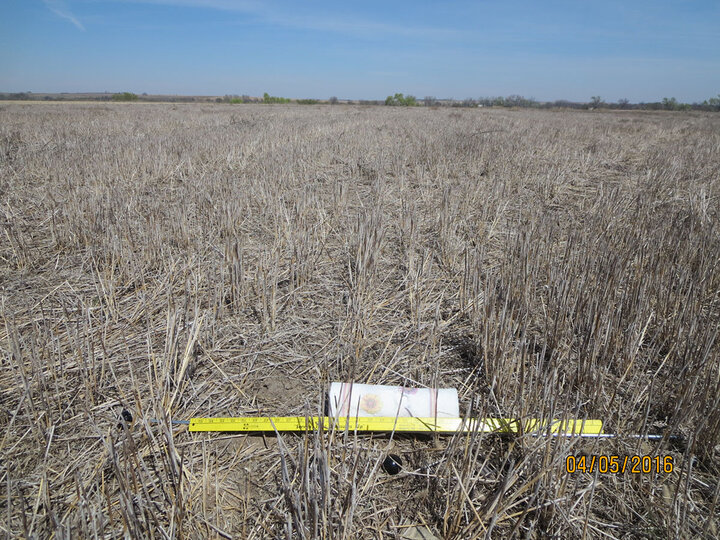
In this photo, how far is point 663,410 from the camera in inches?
64.2

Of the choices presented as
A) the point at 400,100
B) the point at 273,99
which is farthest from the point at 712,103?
the point at 273,99

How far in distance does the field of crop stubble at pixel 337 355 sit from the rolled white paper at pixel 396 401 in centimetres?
12

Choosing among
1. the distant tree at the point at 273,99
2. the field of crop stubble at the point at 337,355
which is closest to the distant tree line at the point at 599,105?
the distant tree at the point at 273,99

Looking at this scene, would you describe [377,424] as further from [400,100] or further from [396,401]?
[400,100]

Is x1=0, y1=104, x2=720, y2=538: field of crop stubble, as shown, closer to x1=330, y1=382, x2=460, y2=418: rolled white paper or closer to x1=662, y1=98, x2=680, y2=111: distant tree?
x1=330, y1=382, x2=460, y2=418: rolled white paper

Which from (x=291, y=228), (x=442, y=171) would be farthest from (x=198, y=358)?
(x=442, y=171)

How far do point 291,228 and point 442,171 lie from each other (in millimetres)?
3765

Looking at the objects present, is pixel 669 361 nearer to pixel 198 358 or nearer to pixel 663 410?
pixel 663 410

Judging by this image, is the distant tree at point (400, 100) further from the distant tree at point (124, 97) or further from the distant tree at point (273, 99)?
the distant tree at point (124, 97)

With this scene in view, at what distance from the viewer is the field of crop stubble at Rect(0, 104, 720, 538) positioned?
123 centimetres
